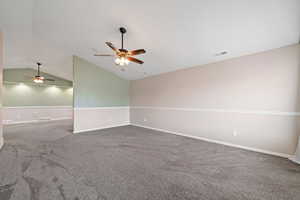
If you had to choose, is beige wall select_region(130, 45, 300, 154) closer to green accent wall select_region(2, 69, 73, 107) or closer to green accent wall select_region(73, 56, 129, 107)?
green accent wall select_region(73, 56, 129, 107)

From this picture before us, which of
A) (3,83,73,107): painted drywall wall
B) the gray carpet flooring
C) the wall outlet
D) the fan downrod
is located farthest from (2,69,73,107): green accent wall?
the wall outlet

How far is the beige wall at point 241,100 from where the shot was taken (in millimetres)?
2572

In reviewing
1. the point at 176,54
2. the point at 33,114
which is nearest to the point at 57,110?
the point at 33,114

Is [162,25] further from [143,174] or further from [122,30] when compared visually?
[143,174]

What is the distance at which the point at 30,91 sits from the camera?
6777mm

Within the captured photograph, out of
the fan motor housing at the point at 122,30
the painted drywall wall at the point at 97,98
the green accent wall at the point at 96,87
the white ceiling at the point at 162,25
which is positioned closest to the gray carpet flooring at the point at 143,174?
the painted drywall wall at the point at 97,98

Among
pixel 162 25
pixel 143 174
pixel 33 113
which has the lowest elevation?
pixel 143 174

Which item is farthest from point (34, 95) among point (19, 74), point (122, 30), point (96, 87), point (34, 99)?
point (122, 30)

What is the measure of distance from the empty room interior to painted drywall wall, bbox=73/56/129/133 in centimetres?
8

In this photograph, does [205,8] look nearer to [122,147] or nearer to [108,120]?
[122,147]

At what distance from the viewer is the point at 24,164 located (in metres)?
2.26

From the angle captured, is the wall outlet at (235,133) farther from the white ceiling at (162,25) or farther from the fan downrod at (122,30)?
the fan downrod at (122,30)

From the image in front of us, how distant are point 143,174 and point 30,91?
840 centimetres

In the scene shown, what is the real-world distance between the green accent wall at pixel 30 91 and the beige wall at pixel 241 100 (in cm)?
Answer: 697
